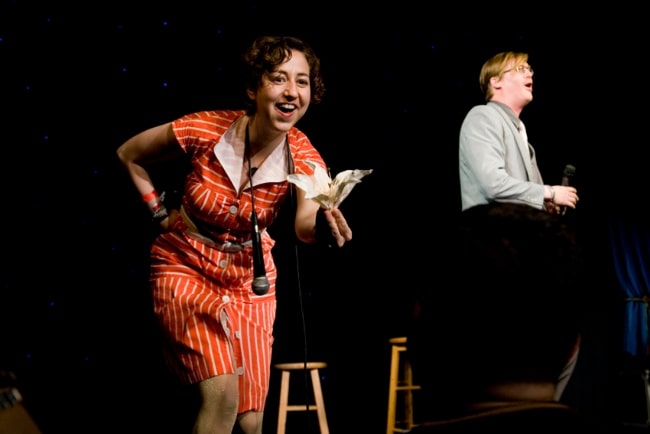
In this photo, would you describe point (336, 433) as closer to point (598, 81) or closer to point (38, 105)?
point (38, 105)

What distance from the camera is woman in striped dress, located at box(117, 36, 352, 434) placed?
2.25 m

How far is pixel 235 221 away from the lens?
2348mm

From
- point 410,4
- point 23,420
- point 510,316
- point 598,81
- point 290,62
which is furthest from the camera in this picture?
point 598,81

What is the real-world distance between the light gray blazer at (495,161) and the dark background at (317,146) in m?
0.28

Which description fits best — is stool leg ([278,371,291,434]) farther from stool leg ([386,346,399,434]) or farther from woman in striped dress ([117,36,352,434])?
woman in striped dress ([117,36,352,434])

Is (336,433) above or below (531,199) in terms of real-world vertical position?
below

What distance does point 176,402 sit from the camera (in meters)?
3.77

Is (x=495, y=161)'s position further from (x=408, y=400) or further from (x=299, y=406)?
(x=408, y=400)

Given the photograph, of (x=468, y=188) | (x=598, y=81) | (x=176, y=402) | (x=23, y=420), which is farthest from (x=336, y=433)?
(x=23, y=420)

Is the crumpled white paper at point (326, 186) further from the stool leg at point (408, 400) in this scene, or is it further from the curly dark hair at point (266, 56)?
the stool leg at point (408, 400)

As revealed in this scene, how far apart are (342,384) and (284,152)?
7.71 feet

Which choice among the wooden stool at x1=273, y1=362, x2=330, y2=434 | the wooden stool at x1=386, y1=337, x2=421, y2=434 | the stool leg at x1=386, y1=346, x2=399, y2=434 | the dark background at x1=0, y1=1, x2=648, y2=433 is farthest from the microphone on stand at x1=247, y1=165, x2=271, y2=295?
the stool leg at x1=386, y1=346, x2=399, y2=434

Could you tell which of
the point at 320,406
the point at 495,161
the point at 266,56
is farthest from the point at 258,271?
the point at 320,406

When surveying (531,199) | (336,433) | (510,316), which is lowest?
(336,433)
